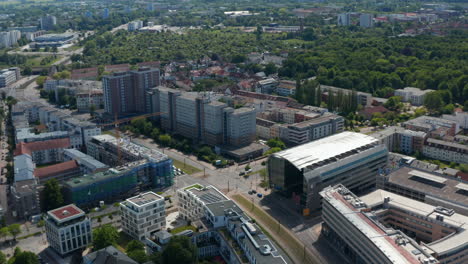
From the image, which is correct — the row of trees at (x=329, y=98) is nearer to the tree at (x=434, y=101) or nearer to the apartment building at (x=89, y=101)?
the tree at (x=434, y=101)

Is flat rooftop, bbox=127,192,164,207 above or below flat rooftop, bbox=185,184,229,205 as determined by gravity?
above

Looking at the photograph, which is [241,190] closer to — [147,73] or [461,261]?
[461,261]

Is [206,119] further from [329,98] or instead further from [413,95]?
[413,95]

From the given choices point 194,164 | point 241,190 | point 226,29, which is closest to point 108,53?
point 226,29

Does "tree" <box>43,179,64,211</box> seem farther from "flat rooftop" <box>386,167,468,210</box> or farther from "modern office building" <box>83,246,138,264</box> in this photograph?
"flat rooftop" <box>386,167,468,210</box>

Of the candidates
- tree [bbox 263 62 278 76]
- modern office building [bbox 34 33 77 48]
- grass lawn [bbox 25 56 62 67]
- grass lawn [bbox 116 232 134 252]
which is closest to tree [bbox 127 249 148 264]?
grass lawn [bbox 116 232 134 252]

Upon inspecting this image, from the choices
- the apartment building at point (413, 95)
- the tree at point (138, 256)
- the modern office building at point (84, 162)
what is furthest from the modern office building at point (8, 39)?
the tree at point (138, 256)

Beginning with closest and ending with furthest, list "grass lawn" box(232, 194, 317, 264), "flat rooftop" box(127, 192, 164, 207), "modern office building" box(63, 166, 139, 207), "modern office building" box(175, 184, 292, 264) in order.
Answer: "modern office building" box(175, 184, 292, 264), "grass lawn" box(232, 194, 317, 264), "flat rooftop" box(127, 192, 164, 207), "modern office building" box(63, 166, 139, 207)
